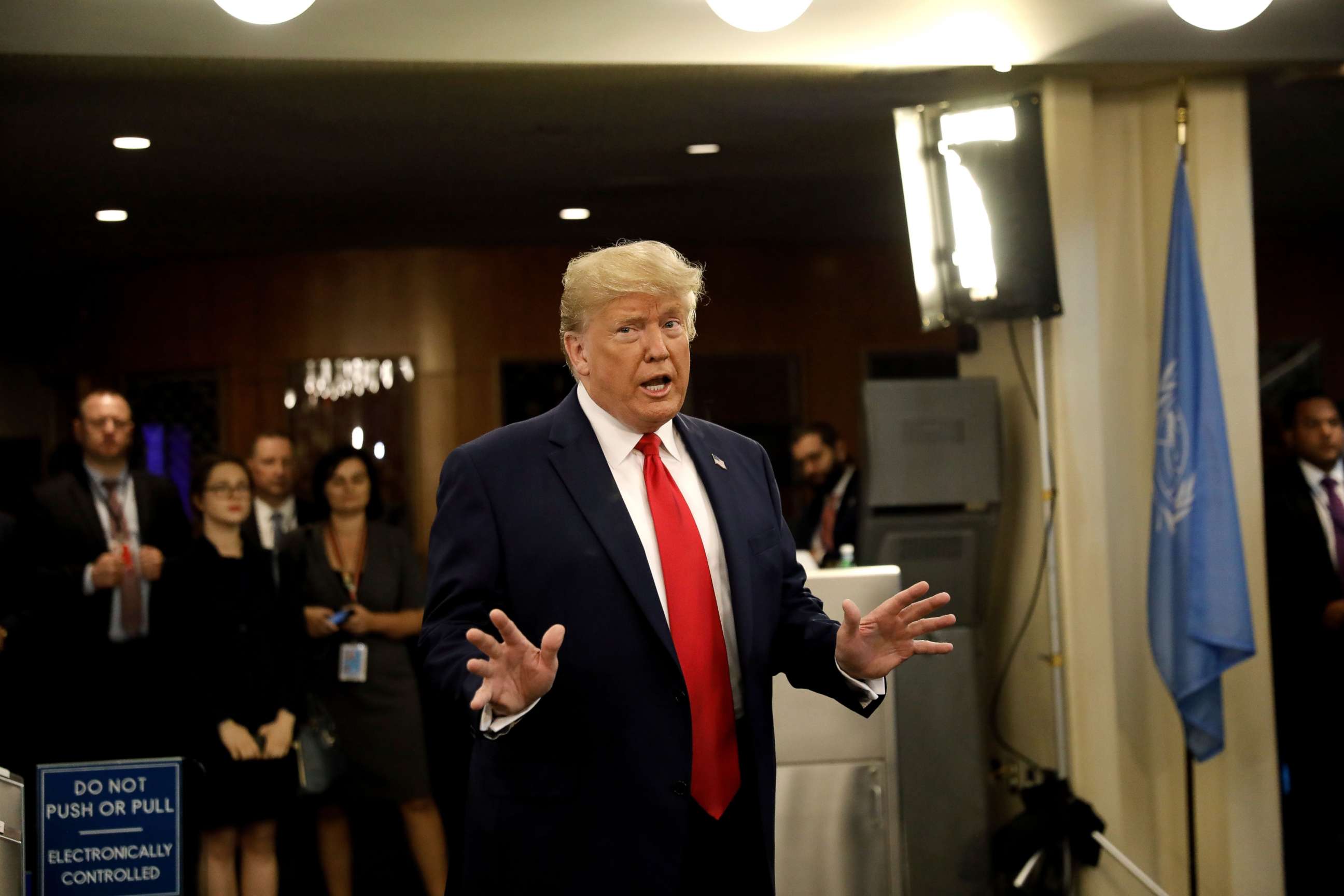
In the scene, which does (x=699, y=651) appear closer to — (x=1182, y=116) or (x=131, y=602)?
(x=131, y=602)

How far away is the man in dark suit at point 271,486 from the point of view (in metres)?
5.13

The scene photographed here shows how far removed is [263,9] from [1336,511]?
3.89 meters

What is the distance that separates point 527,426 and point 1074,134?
2700mm

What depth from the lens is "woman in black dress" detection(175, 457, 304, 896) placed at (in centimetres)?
376

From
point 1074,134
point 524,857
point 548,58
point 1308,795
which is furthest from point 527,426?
point 1308,795

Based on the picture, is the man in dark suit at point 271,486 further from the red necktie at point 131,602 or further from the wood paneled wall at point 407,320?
the wood paneled wall at point 407,320

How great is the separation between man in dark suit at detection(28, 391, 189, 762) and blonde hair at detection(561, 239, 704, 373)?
89.9 inches

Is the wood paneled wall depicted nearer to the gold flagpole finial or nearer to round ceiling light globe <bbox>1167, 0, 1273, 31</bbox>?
the gold flagpole finial

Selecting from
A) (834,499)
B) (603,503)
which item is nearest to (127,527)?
(834,499)

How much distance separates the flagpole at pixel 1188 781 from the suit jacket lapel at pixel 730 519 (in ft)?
8.73

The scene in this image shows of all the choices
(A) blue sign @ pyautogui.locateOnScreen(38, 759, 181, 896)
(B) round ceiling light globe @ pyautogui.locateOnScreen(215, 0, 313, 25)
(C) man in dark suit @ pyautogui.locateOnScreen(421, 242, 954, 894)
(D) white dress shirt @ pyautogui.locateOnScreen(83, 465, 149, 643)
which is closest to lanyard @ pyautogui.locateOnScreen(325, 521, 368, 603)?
(D) white dress shirt @ pyautogui.locateOnScreen(83, 465, 149, 643)

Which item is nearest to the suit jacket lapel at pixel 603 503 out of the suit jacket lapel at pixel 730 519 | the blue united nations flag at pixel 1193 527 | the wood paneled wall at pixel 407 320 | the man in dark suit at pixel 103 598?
the suit jacket lapel at pixel 730 519

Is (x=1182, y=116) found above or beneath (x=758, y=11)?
beneath

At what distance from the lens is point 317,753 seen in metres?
4.02
